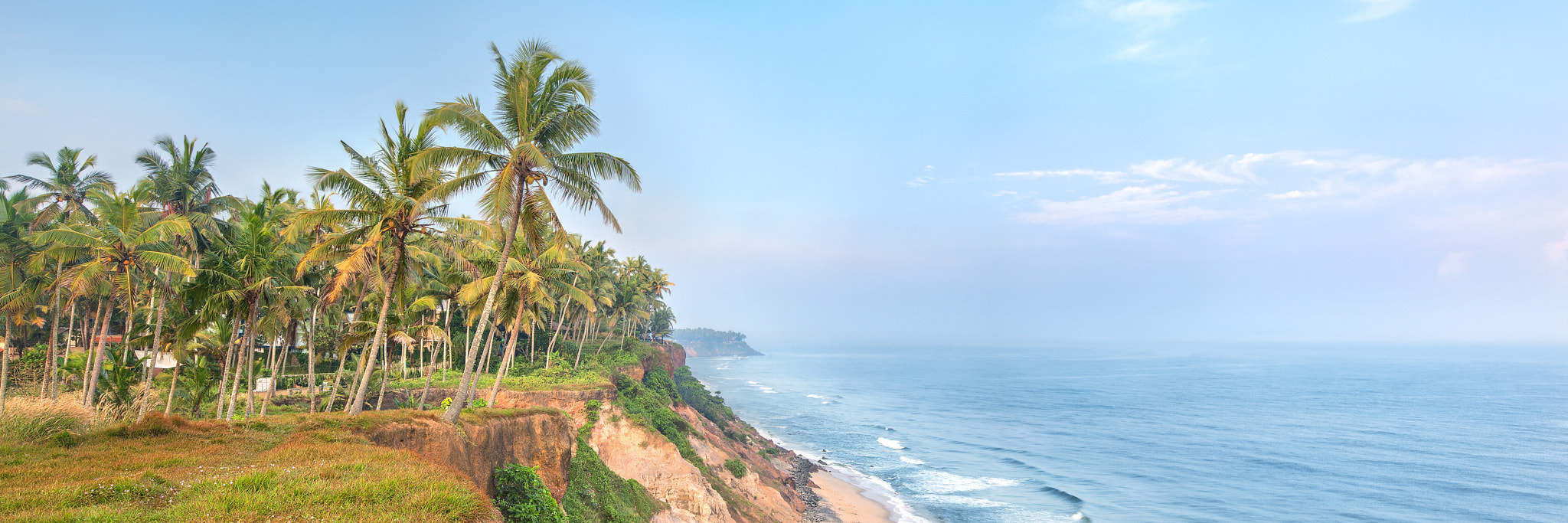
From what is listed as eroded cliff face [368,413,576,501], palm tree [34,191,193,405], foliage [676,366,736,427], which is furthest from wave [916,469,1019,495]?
palm tree [34,191,193,405]

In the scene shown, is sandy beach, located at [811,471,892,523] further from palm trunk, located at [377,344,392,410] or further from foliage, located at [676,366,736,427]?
palm trunk, located at [377,344,392,410]

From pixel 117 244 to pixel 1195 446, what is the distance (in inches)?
3034

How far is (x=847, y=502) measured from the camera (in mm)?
43812

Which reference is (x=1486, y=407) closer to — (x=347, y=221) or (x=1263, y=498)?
(x=1263, y=498)

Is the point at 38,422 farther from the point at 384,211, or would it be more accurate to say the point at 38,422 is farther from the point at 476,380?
the point at 476,380

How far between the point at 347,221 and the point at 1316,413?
108 meters

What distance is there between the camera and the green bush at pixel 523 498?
568 inches

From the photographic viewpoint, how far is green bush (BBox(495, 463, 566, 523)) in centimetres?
1443

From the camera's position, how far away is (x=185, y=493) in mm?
7547

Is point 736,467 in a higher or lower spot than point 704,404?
lower

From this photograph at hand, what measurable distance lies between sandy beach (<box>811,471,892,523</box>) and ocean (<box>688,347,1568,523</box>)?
4.23 feet

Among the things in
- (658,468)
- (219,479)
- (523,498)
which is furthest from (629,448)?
(219,479)

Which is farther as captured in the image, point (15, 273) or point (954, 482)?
point (954, 482)

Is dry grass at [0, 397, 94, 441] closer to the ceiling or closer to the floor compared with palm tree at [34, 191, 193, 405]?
closer to the floor
